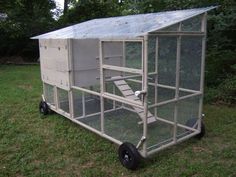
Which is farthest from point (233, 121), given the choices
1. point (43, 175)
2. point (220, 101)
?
point (43, 175)

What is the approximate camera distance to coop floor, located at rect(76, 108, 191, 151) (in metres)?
4.25

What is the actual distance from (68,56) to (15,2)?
9413 mm

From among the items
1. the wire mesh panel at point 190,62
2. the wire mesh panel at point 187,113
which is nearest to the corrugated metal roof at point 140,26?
the wire mesh panel at point 190,62

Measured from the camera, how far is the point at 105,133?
4727 mm

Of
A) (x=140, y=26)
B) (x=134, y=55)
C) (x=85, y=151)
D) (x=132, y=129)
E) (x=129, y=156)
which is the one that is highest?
(x=140, y=26)

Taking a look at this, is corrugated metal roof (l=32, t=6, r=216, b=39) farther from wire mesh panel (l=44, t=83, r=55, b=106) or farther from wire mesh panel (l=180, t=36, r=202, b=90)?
wire mesh panel (l=44, t=83, r=55, b=106)

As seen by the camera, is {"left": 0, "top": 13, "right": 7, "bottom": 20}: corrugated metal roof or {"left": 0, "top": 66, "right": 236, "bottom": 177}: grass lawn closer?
{"left": 0, "top": 66, "right": 236, "bottom": 177}: grass lawn

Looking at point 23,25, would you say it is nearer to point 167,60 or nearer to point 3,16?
point 3,16

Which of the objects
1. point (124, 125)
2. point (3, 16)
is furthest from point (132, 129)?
point (3, 16)

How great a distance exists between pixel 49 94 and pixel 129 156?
3.01m

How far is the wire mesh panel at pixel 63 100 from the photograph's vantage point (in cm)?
577

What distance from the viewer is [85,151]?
4531 mm

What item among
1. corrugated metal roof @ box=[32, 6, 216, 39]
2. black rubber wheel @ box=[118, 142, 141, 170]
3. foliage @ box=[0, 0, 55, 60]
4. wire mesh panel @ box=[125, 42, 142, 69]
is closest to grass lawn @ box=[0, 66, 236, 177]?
black rubber wheel @ box=[118, 142, 141, 170]

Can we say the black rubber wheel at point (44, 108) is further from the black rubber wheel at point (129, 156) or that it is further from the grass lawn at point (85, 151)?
the black rubber wheel at point (129, 156)
